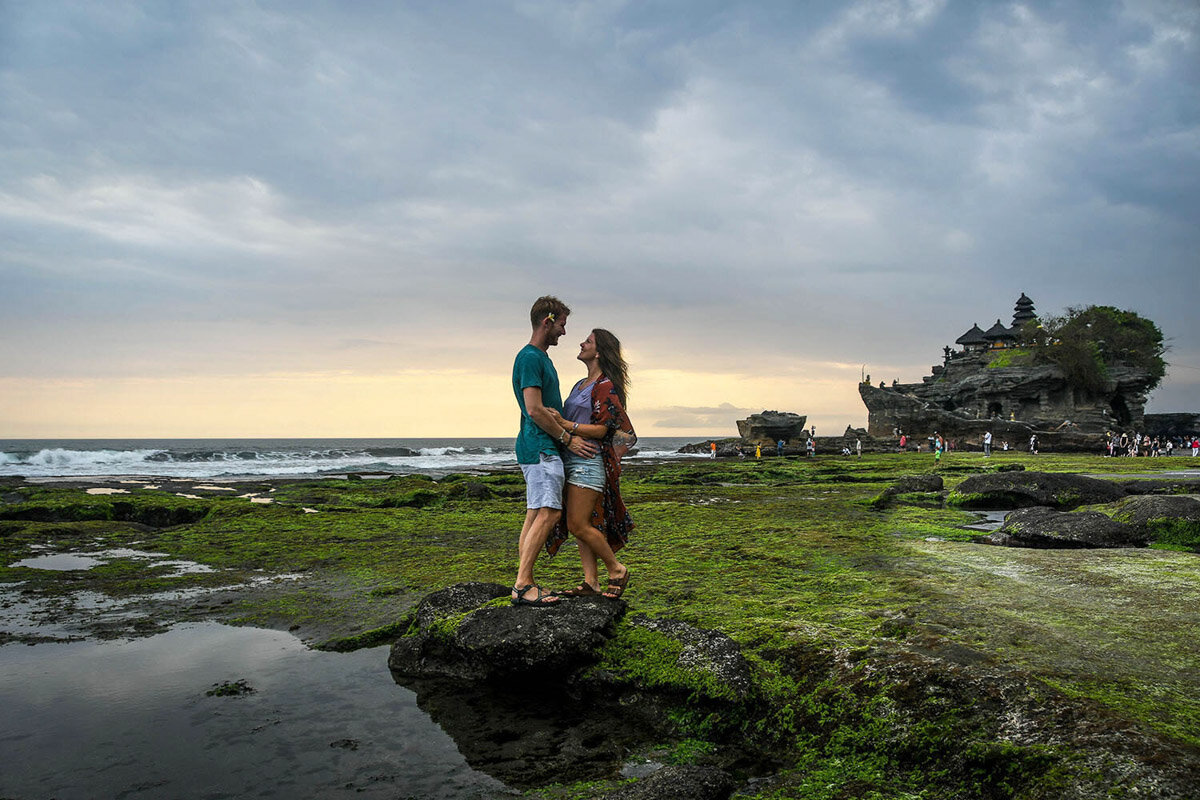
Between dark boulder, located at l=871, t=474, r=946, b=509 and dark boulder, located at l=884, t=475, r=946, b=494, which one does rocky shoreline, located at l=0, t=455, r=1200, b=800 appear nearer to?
dark boulder, located at l=871, t=474, r=946, b=509

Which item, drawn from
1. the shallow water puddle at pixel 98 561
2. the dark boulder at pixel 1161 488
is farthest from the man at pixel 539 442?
the dark boulder at pixel 1161 488

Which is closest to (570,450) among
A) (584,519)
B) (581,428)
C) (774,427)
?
(581,428)

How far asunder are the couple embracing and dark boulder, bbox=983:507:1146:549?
19.5ft

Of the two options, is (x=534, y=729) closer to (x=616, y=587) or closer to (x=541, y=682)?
(x=541, y=682)

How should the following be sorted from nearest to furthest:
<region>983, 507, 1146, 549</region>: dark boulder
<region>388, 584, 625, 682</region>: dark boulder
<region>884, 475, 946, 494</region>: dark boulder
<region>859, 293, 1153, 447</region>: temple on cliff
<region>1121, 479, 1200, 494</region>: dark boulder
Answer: <region>388, 584, 625, 682</region>: dark boulder, <region>983, 507, 1146, 549</region>: dark boulder, <region>1121, 479, 1200, 494</region>: dark boulder, <region>884, 475, 946, 494</region>: dark boulder, <region>859, 293, 1153, 447</region>: temple on cliff

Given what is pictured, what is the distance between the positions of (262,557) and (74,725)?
20.8 feet

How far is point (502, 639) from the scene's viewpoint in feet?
14.7

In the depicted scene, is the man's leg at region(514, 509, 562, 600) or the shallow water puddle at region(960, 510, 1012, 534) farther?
the shallow water puddle at region(960, 510, 1012, 534)

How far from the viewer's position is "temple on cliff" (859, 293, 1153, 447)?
61.3 meters

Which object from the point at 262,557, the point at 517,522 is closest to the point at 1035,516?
the point at 517,522

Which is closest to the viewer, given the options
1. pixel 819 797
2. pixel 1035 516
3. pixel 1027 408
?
pixel 819 797

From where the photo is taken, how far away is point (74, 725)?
4008mm

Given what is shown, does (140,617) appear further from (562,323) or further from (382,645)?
(562,323)

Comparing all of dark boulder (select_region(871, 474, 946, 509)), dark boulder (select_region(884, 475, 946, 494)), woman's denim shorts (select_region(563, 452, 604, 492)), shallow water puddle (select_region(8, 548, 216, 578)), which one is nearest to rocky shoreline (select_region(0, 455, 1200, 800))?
shallow water puddle (select_region(8, 548, 216, 578))
